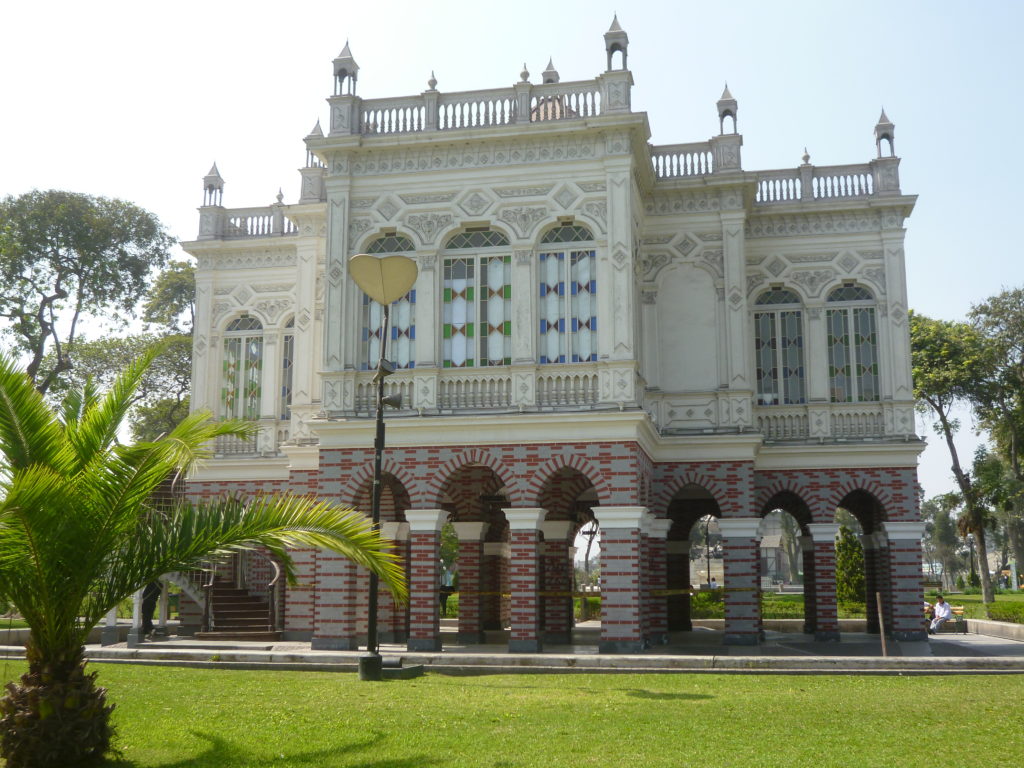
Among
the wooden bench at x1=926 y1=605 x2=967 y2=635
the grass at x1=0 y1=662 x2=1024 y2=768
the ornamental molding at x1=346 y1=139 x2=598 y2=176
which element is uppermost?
the ornamental molding at x1=346 y1=139 x2=598 y2=176

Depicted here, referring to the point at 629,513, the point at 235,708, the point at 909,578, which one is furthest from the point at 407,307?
the point at 909,578

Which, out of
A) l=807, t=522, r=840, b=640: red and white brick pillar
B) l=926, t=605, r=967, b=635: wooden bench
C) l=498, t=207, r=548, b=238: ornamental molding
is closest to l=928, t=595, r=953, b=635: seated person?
l=926, t=605, r=967, b=635: wooden bench

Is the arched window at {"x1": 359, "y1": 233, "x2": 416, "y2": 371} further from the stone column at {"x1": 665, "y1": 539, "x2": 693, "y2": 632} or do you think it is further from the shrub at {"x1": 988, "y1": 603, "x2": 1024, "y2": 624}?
the shrub at {"x1": 988, "y1": 603, "x2": 1024, "y2": 624}

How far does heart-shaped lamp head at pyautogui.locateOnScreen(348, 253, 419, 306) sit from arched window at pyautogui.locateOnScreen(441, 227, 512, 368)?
19.0 feet

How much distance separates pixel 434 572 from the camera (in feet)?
62.3

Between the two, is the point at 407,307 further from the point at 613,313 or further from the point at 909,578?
the point at 909,578

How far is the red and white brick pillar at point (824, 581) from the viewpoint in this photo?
75.4ft

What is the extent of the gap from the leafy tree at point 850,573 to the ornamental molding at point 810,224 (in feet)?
47.3

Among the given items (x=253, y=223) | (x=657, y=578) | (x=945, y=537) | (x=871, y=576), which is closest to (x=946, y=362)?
(x=871, y=576)

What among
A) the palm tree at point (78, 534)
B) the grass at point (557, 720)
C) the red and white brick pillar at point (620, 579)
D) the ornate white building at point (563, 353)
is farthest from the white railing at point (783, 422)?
the palm tree at point (78, 534)

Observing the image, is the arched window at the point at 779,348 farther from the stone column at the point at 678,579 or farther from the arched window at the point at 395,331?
the arched window at the point at 395,331

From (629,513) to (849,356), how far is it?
27.3ft

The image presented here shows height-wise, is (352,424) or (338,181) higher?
(338,181)

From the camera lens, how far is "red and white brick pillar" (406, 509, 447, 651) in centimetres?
1877
